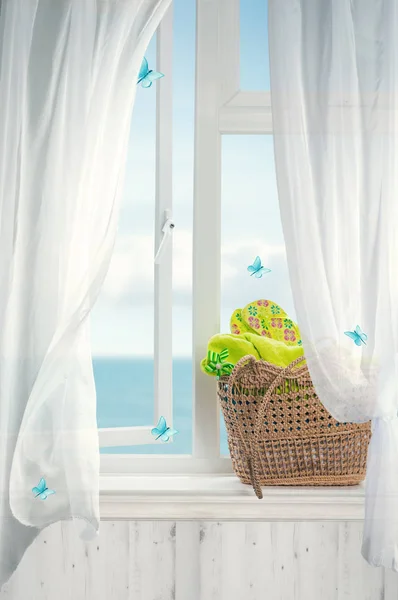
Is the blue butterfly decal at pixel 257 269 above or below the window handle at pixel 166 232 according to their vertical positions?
below

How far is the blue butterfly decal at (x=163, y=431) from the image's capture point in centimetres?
176

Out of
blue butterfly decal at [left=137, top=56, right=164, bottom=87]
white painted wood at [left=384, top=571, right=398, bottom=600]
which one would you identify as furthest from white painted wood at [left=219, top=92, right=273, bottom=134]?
white painted wood at [left=384, top=571, right=398, bottom=600]

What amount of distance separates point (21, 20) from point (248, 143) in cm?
68

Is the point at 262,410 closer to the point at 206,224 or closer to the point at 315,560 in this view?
the point at 315,560

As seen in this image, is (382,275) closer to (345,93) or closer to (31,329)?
(345,93)

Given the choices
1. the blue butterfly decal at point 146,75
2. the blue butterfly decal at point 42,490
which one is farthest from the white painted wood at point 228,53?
the blue butterfly decal at point 42,490

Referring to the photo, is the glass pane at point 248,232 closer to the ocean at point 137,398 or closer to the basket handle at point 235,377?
the ocean at point 137,398

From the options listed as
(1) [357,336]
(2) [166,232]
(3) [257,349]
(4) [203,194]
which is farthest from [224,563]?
(4) [203,194]

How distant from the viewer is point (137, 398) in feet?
6.03

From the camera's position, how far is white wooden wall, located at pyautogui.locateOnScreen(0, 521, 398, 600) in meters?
1.65

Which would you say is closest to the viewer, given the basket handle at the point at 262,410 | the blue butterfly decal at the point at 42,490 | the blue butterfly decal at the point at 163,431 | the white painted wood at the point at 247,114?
the blue butterfly decal at the point at 42,490

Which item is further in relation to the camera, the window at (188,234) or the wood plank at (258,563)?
the window at (188,234)

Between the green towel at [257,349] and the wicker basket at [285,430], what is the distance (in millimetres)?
51

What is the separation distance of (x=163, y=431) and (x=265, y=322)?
393 millimetres
